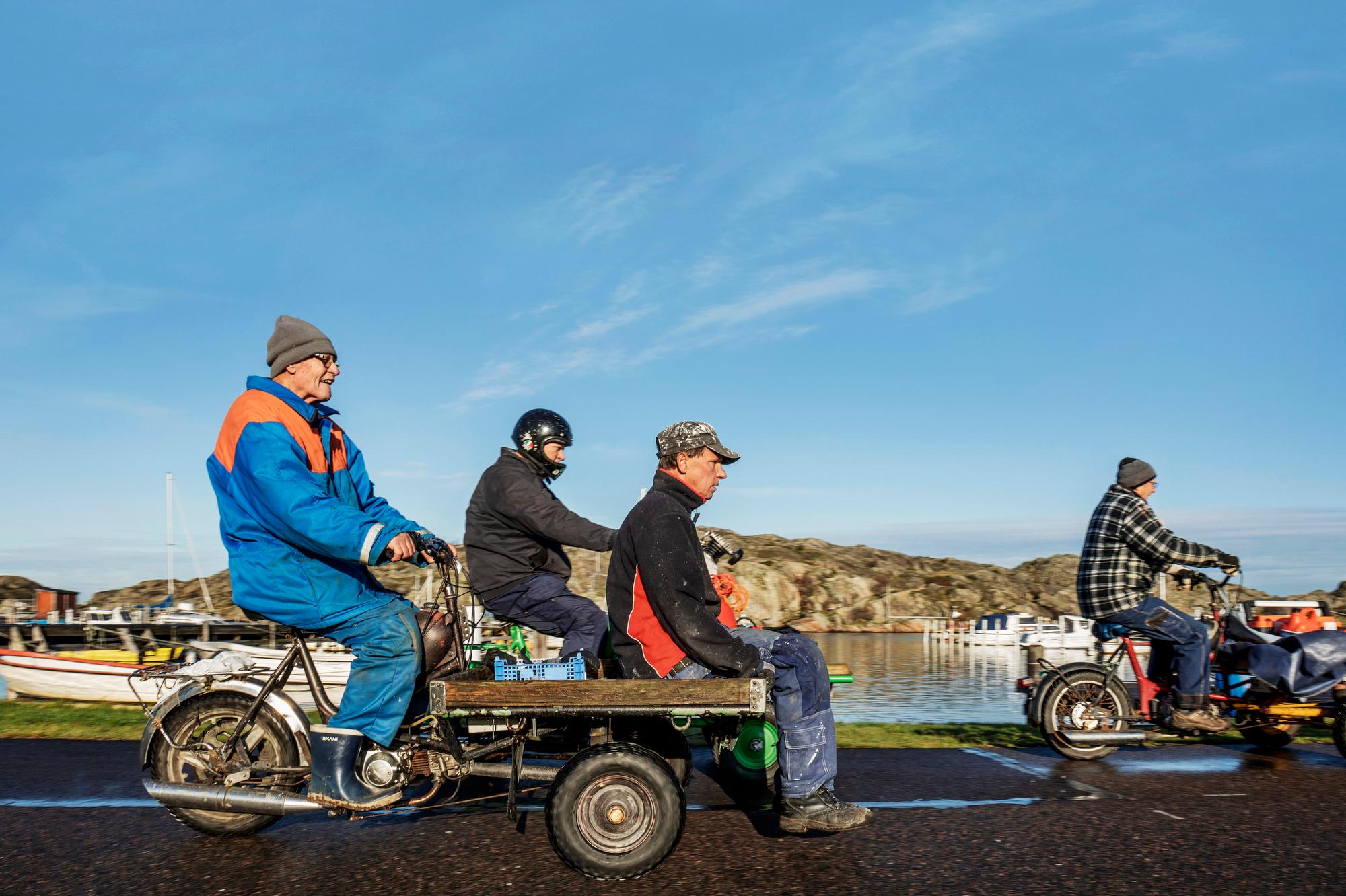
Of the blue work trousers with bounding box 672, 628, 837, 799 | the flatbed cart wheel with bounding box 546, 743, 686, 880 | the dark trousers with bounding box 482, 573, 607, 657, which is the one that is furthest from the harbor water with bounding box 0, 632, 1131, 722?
the flatbed cart wheel with bounding box 546, 743, 686, 880

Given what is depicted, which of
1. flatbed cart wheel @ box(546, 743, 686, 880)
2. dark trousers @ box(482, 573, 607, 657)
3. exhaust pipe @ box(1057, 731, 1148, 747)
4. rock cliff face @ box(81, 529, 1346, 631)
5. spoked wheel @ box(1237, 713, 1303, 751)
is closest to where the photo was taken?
flatbed cart wheel @ box(546, 743, 686, 880)

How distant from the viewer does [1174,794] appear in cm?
609

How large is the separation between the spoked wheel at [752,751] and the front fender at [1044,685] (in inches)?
104

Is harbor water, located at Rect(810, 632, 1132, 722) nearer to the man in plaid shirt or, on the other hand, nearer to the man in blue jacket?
the man in plaid shirt

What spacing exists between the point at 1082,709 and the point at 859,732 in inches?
107

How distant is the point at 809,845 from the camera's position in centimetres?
491

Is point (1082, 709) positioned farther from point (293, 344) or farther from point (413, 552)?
point (293, 344)

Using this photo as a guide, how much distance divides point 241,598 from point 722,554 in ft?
11.0

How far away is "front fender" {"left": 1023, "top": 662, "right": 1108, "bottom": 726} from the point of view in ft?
24.7

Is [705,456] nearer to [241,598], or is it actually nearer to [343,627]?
[343,627]

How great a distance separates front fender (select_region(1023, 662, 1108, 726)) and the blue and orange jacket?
497 centimetres

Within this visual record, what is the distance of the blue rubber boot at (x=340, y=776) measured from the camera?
4.71 meters

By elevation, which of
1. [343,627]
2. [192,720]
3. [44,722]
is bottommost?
[44,722]

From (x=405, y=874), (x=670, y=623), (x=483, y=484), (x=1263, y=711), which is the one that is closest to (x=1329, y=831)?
(x=1263, y=711)
